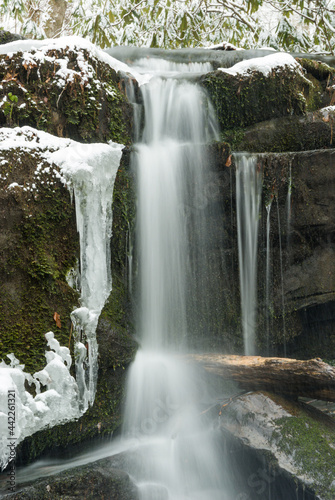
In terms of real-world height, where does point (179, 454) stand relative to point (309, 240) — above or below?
below

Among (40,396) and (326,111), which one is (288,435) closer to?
(40,396)

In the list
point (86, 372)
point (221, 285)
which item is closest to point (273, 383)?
point (221, 285)

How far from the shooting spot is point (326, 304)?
16.5ft

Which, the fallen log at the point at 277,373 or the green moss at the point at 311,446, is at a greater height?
the fallen log at the point at 277,373

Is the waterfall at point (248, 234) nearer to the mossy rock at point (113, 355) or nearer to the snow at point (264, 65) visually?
the mossy rock at point (113, 355)

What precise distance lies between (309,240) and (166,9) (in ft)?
25.9

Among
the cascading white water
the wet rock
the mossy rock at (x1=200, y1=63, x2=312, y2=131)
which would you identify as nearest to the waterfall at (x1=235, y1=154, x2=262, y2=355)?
the cascading white water

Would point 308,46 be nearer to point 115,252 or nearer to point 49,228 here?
point 115,252

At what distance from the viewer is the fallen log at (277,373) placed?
329 centimetres

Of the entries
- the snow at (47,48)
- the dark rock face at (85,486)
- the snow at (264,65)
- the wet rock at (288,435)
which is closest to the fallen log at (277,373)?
the wet rock at (288,435)

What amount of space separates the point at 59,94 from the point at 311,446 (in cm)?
Result: 391

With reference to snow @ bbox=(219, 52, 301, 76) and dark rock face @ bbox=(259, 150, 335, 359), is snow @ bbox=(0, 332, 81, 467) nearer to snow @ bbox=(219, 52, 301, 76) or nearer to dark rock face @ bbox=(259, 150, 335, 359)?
dark rock face @ bbox=(259, 150, 335, 359)

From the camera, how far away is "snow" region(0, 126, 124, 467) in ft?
9.59

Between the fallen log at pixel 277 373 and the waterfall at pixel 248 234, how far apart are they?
0.94 meters
